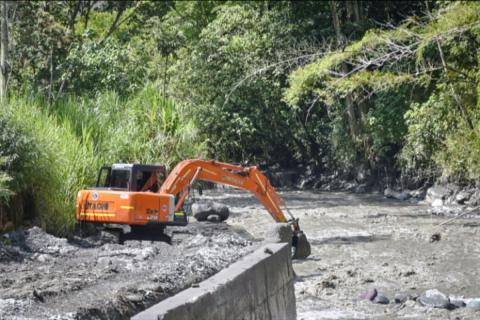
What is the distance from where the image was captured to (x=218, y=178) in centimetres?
1526

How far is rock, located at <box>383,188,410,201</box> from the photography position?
103 feet

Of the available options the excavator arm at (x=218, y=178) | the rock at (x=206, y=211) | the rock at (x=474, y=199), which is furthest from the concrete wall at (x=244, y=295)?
the rock at (x=474, y=199)

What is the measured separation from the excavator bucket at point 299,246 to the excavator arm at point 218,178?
0.42 meters

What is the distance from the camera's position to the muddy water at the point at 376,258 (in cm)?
1360

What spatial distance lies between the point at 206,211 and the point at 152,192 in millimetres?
6641

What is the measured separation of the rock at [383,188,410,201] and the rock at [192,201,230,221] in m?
11.6

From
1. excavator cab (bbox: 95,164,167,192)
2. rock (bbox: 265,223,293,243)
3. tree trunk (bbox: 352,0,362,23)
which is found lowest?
rock (bbox: 265,223,293,243)

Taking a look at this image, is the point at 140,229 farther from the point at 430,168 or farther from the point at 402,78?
the point at 430,168

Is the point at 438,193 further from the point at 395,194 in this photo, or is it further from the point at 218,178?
the point at 218,178

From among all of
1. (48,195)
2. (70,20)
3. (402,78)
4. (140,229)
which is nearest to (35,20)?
(70,20)

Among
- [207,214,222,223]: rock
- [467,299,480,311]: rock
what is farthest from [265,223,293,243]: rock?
[207,214,222,223]: rock

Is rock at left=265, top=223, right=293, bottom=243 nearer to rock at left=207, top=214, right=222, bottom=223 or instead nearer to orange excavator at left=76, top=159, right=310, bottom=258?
orange excavator at left=76, top=159, right=310, bottom=258

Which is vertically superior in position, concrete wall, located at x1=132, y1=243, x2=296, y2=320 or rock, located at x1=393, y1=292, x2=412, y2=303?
concrete wall, located at x1=132, y1=243, x2=296, y2=320

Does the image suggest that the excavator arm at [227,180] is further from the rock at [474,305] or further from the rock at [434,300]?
the rock at [474,305]
